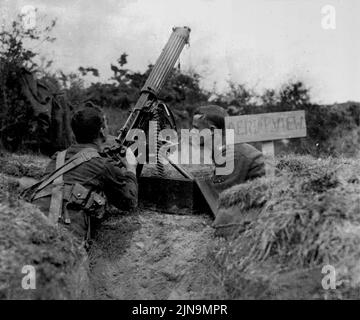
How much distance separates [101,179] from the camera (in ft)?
16.4

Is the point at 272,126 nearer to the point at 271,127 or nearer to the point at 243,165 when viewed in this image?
the point at 271,127

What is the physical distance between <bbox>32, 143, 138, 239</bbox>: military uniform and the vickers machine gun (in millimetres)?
519

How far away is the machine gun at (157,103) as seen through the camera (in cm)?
624

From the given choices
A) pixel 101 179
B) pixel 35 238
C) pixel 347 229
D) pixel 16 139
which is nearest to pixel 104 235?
pixel 101 179

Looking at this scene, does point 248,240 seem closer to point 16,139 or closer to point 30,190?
point 30,190

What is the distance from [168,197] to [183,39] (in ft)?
6.73

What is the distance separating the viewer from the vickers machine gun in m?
6.06

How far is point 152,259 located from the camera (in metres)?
4.91

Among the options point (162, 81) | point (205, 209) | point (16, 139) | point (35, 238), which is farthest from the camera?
point (16, 139)

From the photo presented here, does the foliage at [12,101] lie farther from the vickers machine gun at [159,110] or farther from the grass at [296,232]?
the grass at [296,232]

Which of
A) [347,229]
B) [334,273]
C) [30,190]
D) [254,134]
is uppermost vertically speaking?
[254,134]

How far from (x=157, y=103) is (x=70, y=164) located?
6.28ft

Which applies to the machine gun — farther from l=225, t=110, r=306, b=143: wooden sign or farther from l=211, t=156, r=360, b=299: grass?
l=211, t=156, r=360, b=299: grass
